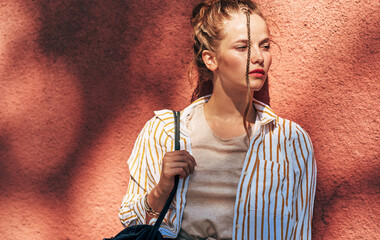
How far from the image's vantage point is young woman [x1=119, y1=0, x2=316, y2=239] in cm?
162

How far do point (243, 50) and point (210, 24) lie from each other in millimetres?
223

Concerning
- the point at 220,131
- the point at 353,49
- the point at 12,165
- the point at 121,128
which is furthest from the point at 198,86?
the point at 12,165

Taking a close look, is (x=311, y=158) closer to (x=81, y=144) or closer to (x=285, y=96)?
(x=285, y=96)

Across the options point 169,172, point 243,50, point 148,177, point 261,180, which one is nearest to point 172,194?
point 169,172

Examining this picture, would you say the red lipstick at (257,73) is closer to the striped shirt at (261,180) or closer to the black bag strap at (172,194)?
the striped shirt at (261,180)

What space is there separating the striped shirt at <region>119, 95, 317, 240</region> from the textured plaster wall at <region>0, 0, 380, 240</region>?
0.68 ft

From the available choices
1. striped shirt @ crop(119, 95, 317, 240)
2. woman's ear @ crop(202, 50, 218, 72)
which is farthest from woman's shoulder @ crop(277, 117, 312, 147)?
woman's ear @ crop(202, 50, 218, 72)

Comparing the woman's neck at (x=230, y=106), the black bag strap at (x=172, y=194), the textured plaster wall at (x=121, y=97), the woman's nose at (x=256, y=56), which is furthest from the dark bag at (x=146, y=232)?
the woman's nose at (x=256, y=56)

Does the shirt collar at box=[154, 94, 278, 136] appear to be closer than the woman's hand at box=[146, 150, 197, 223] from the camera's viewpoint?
No

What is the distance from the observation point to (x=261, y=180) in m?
1.66

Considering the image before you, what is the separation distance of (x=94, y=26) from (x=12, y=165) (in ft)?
3.21

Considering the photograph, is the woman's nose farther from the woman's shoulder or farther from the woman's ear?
the woman's shoulder

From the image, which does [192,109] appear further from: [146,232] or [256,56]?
[146,232]

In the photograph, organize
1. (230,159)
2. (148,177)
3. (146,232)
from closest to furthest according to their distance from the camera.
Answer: (146,232), (230,159), (148,177)
